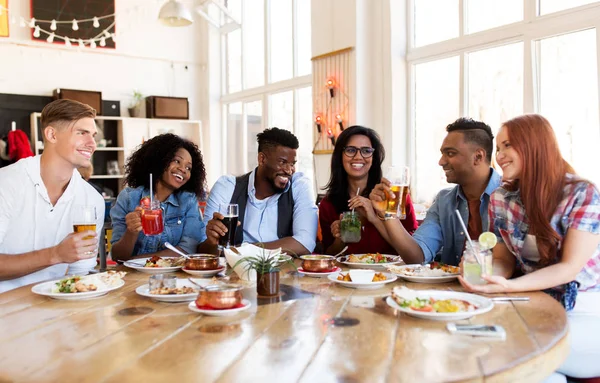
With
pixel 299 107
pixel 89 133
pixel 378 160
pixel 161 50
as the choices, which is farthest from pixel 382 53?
pixel 161 50

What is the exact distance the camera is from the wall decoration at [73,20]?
790 centimetres

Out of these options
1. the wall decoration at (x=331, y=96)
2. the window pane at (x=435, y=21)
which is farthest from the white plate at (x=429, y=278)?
the wall decoration at (x=331, y=96)

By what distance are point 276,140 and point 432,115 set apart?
10.2ft

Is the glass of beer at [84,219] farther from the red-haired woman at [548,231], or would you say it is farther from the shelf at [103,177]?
the shelf at [103,177]

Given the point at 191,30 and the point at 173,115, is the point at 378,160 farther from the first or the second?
the point at 191,30

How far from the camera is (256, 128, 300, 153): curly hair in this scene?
3.11 metres

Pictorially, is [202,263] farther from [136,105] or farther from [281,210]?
[136,105]

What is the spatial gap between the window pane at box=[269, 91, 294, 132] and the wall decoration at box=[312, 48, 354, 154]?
1.29 metres

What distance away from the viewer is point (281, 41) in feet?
26.8

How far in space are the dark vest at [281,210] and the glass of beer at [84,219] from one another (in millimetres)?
1180

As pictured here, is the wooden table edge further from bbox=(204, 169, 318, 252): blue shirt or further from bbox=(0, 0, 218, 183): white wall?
bbox=(0, 0, 218, 183): white wall

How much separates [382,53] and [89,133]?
414cm

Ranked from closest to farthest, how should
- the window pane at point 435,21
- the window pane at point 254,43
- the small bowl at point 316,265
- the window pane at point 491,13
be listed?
1. the small bowl at point 316,265
2. the window pane at point 491,13
3. the window pane at point 435,21
4. the window pane at point 254,43

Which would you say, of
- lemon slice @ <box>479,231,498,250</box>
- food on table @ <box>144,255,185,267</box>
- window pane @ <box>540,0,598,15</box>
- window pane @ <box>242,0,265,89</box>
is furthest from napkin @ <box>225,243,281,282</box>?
window pane @ <box>242,0,265,89</box>
